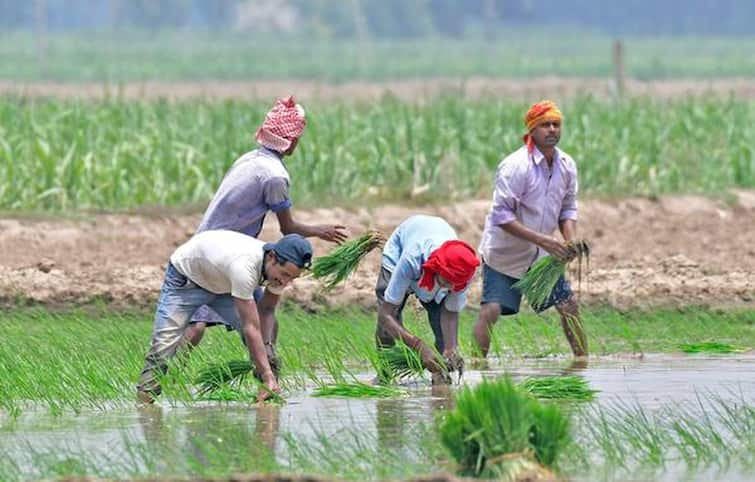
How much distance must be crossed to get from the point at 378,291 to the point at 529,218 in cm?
136

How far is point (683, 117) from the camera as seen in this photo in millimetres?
22922

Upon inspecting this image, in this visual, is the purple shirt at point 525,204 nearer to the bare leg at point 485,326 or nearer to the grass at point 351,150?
the bare leg at point 485,326

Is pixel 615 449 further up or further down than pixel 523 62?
further up

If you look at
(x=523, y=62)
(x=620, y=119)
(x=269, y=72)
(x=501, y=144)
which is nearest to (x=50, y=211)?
(x=501, y=144)

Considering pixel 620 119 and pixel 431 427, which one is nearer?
pixel 431 427

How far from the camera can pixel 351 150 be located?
20.5m

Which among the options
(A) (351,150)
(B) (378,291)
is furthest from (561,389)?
(A) (351,150)

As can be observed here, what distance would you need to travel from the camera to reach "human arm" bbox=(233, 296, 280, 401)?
32.6 ft

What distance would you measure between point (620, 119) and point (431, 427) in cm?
1365

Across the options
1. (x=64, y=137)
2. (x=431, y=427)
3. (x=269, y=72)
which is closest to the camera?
(x=431, y=427)

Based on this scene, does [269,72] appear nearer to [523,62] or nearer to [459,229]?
[523,62]

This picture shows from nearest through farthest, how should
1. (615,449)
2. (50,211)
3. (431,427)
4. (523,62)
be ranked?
1. (615,449)
2. (431,427)
3. (50,211)
4. (523,62)

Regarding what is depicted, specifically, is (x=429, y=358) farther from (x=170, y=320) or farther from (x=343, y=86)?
(x=343, y=86)

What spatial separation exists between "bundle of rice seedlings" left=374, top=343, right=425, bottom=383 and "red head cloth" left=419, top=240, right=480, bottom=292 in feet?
1.95
